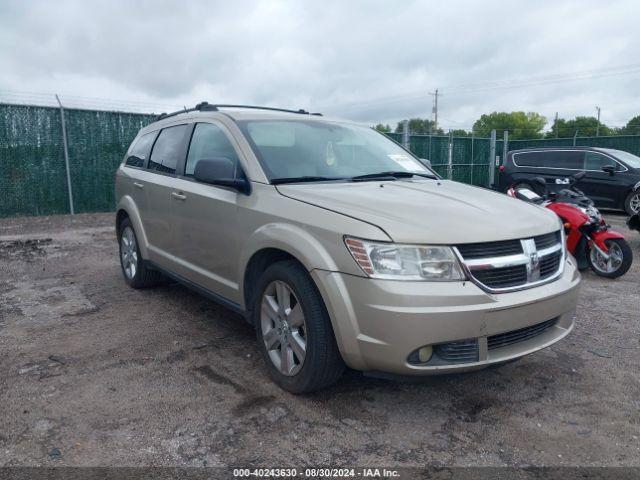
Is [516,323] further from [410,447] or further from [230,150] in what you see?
[230,150]

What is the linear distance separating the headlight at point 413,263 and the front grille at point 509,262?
0.08 meters

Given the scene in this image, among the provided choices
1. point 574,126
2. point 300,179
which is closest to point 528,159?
point 300,179

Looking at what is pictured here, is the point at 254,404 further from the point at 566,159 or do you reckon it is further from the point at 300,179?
the point at 566,159

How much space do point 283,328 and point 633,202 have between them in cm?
1119

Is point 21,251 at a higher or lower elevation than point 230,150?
lower

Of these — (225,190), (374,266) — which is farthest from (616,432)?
(225,190)

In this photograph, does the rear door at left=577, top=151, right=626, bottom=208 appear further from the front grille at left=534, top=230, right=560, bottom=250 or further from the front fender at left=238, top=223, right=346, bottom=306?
the front fender at left=238, top=223, right=346, bottom=306

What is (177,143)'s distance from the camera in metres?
4.70

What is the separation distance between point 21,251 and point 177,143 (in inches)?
176

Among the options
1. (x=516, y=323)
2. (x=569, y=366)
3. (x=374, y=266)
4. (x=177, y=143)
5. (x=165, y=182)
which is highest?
(x=177, y=143)

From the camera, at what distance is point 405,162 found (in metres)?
4.37

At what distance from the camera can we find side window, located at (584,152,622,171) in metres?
12.4

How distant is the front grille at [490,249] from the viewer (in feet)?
9.02

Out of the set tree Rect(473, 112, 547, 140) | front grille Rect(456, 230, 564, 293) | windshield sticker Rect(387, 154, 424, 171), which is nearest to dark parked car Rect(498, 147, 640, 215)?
windshield sticker Rect(387, 154, 424, 171)
